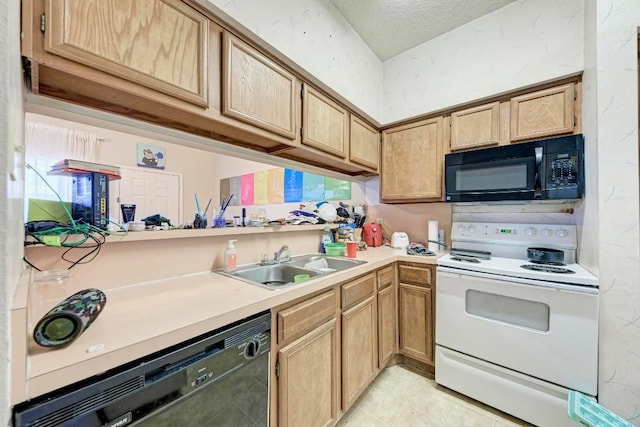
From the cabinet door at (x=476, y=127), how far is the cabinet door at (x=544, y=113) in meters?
0.11

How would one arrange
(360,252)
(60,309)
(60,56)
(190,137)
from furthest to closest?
(360,252) < (190,137) < (60,56) < (60,309)

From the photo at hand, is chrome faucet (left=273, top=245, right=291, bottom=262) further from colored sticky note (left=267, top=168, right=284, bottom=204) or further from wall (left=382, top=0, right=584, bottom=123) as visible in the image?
wall (left=382, top=0, right=584, bottom=123)

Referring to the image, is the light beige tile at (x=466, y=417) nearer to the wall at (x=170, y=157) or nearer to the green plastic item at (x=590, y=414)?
the green plastic item at (x=590, y=414)

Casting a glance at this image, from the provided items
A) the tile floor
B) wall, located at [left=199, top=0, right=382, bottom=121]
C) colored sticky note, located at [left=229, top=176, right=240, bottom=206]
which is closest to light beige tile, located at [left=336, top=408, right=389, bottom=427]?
the tile floor

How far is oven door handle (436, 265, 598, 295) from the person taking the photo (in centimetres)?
130

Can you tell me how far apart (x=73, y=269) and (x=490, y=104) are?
267cm

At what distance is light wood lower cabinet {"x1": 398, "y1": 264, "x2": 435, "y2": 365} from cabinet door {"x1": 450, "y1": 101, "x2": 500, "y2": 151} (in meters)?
1.05

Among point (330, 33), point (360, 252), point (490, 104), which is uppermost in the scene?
point (330, 33)

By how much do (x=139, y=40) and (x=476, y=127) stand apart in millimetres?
2170

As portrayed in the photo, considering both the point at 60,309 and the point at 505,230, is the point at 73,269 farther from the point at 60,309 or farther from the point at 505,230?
the point at 505,230

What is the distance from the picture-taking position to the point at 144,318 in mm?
763

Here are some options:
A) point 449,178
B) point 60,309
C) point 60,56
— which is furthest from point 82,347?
point 449,178

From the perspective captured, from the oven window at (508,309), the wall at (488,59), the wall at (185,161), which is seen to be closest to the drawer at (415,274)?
the oven window at (508,309)

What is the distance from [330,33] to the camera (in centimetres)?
173
